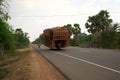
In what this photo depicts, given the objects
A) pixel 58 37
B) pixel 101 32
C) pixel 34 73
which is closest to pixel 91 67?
pixel 34 73

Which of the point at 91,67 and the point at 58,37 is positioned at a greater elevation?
the point at 58,37

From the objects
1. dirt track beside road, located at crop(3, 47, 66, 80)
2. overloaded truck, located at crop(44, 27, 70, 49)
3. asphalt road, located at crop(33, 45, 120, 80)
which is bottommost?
dirt track beside road, located at crop(3, 47, 66, 80)

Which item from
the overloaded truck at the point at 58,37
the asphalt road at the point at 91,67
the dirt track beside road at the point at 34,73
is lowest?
the dirt track beside road at the point at 34,73

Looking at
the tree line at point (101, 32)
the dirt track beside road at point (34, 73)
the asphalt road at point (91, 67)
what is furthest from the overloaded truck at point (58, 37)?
the dirt track beside road at point (34, 73)

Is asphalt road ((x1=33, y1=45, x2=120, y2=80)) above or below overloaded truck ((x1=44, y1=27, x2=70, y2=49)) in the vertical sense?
below

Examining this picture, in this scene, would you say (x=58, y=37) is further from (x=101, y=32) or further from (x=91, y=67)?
(x=91, y=67)

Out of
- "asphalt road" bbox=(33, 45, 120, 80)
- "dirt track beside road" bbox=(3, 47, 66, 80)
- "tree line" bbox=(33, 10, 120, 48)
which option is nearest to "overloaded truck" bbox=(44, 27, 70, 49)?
"tree line" bbox=(33, 10, 120, 48)

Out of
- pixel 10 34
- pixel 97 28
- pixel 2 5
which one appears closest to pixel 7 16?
pixel 2 5

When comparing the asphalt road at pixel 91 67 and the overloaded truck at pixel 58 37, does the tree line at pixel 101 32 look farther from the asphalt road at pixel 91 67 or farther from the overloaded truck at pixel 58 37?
the asphalt road at pixel 91 67

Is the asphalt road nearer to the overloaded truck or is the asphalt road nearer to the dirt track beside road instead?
the dirt track beside road

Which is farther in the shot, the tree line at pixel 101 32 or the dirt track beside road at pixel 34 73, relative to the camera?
the tree line at pixel 101 32

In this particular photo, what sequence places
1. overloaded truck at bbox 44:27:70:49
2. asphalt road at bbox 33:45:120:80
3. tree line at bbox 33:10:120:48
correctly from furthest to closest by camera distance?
1. tree line at bbox 33:10:120:48
2. overloaded truck at bbox 44:27:70:49
3. asphalt road at bbox 33:45:120:80

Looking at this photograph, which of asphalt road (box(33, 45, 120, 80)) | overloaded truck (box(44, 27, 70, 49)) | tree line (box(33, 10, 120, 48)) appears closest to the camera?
asphalt road (box(33, 45, 120, 80))

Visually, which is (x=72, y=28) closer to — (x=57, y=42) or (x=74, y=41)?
(x=74, y=41)
